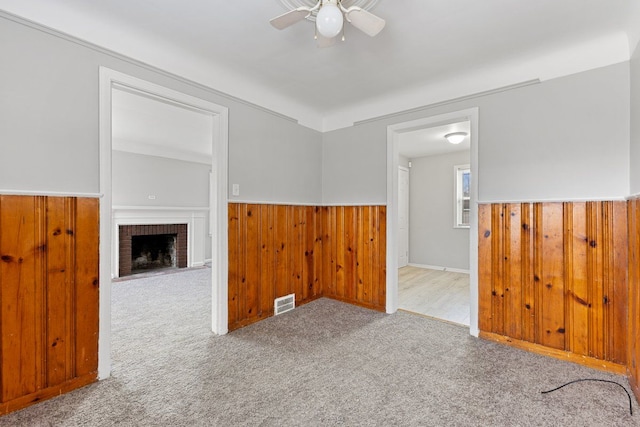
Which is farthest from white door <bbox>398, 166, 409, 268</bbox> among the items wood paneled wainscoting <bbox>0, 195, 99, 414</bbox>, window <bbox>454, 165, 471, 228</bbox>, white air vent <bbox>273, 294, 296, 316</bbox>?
wood paneled wainscoting <bbox>0, 195, 99, 414</bbox>

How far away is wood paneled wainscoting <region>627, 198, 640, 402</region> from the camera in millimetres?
1710

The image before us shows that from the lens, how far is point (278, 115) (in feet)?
10.5

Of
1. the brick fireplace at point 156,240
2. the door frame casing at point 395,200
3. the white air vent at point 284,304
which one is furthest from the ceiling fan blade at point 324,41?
the brick fireplace at point 156,240

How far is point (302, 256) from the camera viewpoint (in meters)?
3.50

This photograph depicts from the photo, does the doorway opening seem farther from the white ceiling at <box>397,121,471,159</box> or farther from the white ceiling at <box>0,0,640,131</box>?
the white ceiling at <box>0,0,640,131</box>

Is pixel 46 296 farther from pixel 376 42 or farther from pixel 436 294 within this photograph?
pixel 436 294

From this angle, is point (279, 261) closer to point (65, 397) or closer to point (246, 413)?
point (246, 413)

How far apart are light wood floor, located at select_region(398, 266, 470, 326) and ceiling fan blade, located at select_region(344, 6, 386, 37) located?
2.76 meters

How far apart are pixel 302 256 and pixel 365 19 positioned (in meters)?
2.54

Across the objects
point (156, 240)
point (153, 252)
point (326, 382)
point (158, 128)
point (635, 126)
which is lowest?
point (326, 382)

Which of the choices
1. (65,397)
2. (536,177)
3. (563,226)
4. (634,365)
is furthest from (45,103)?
(634,365)

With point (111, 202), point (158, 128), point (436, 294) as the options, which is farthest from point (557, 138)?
point (158, 128)

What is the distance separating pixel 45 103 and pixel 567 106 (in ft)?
11.9

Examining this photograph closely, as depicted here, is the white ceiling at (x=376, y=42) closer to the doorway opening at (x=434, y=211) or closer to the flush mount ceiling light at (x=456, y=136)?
the flush mount ceiling light at (x=456, y=136)
